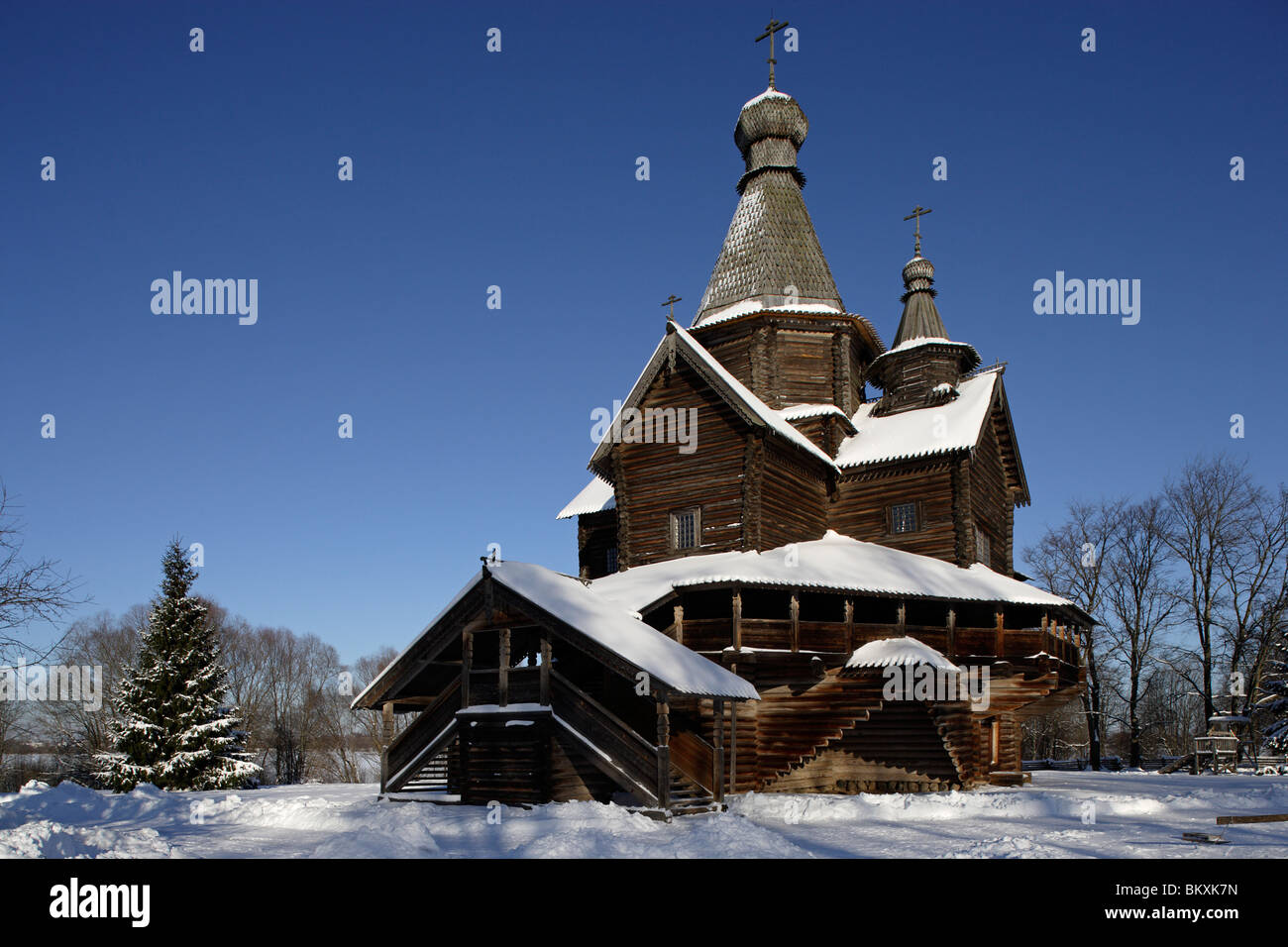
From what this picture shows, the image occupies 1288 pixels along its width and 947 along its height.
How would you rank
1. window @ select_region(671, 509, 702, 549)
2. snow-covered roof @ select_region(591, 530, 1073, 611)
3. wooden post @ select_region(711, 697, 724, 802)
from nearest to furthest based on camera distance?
1. wooden post @ select_region(711, 697, 724, 802)
2. snow-covered roof @ select_region(591, 530, 1073, 611)
3. window @ select_region(671, 509, 702, 549)

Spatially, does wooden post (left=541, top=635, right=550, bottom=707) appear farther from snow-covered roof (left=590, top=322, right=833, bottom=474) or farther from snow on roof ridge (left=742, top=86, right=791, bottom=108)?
snow on roof ridge (left=742, top=86, right=791, bottom=108)

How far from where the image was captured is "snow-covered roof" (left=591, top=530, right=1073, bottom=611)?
20484 mm

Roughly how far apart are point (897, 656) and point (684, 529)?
693 cm

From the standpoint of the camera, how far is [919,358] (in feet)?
97.0

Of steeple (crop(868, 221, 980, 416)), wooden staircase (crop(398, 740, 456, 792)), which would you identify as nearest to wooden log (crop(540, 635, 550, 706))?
wooden staircase (crop(398, 740, 456, 792))

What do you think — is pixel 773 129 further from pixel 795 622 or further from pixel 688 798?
pixel 688 798

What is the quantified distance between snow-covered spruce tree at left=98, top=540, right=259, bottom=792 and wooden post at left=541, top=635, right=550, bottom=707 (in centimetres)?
1726

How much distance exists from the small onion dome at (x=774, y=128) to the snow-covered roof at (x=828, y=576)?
14410 millimetres

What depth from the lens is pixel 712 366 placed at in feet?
79.5

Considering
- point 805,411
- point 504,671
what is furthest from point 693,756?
point 805,411

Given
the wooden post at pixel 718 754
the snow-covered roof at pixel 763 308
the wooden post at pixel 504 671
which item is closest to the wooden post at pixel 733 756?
the wooden post at pixel 718 754

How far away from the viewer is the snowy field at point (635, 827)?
36.0 feet
